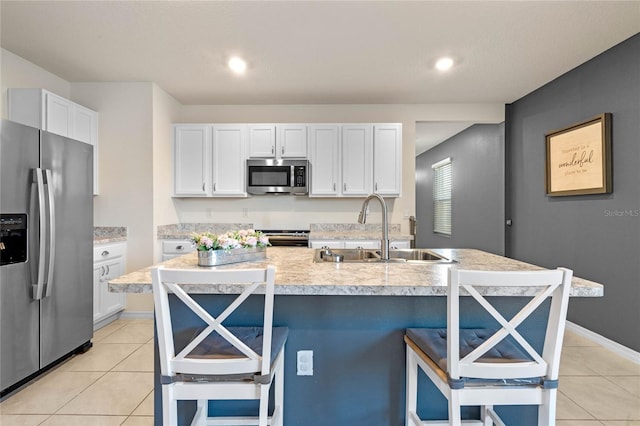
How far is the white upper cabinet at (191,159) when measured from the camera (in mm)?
4008

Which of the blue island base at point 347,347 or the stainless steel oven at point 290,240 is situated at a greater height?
the stainless steel oven at point 290,240

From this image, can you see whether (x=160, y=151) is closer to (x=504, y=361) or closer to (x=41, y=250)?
(x=41, y=250)

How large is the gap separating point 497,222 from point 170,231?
4.28 m

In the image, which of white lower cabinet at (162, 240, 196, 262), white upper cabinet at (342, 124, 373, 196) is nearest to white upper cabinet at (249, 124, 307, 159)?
white upper cabinet at (342, 124, 373, 196)

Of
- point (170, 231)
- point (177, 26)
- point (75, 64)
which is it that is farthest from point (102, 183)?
point (177, 26)

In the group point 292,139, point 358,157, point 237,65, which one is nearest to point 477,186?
point 358,157

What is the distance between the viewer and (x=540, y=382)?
1.14m

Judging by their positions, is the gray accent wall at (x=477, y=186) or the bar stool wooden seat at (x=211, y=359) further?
the gray accent wall at (x=477, y=186)

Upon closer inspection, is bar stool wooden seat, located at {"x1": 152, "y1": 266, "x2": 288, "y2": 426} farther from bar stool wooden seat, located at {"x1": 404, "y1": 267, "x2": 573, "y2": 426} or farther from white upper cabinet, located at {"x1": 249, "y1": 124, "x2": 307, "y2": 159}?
white upper cabinet, located at {"x1": 249, "y1": 124, "x2": 307, "y2": 159}

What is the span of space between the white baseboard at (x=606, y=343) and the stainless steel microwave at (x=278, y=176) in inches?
123

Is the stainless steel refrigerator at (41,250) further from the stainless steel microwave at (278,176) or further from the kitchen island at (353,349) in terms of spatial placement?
the stainless steel microwave at (278,176)

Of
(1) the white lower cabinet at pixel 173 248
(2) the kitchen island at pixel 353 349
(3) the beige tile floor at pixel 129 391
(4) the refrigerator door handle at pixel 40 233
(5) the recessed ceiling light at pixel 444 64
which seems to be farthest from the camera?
(1) the white lower cabinet at pixel 173 248

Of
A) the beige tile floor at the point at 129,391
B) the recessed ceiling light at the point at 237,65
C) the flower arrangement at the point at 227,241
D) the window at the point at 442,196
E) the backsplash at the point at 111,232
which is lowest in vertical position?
the beige tile floor at the point at 129,391

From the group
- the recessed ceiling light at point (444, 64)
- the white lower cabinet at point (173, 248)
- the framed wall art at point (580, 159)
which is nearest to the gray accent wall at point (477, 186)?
the framed wall art at point (580, 159)
